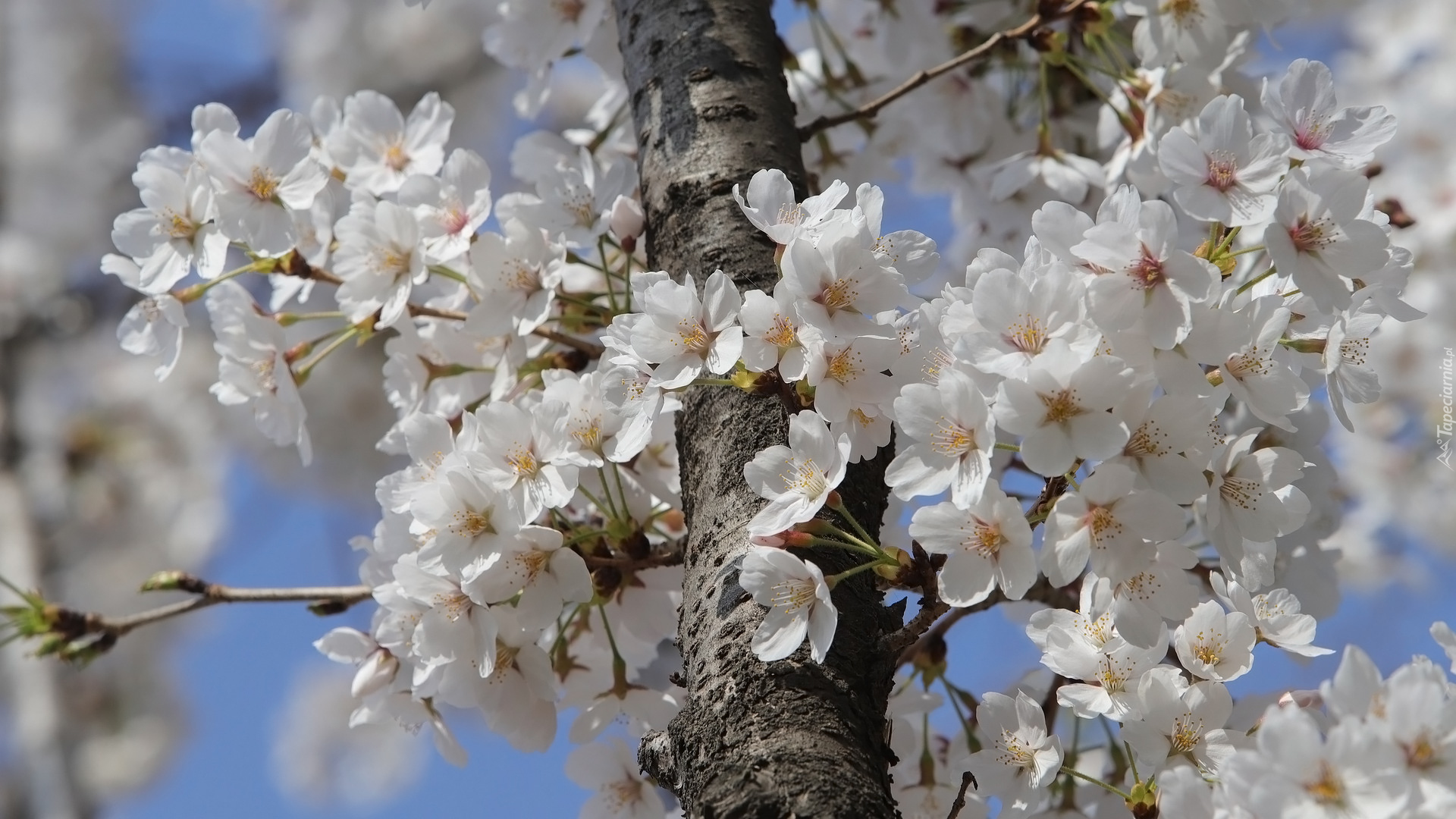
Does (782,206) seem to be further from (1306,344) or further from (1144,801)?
(1144,801)

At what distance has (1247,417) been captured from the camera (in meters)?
1.35

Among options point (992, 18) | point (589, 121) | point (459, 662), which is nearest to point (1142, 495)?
point (459, 662)

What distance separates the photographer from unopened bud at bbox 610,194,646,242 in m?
1.24

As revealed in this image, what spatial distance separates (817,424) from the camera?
2.91 feet

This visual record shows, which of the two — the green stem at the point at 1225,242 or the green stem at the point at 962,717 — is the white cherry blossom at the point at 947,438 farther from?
the green stem at the point at 962,717

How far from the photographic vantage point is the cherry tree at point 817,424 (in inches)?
32.0

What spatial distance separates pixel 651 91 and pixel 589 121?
44 centimetres

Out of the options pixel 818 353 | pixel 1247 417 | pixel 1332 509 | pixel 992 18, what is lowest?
pixel 1332 509

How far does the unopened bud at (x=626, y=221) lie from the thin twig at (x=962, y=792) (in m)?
0.61

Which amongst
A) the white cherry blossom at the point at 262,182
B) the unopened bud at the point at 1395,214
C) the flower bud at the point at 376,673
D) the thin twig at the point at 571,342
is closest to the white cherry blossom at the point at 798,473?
the thin twig at the point at 571,342

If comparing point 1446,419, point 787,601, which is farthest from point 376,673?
point 1446,419

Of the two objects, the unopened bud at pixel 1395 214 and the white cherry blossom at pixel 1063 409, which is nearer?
the white cherry blossom at pixel 1063 409

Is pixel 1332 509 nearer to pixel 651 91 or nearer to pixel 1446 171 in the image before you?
pixel 651 91

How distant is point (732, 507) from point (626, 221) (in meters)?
0.39
